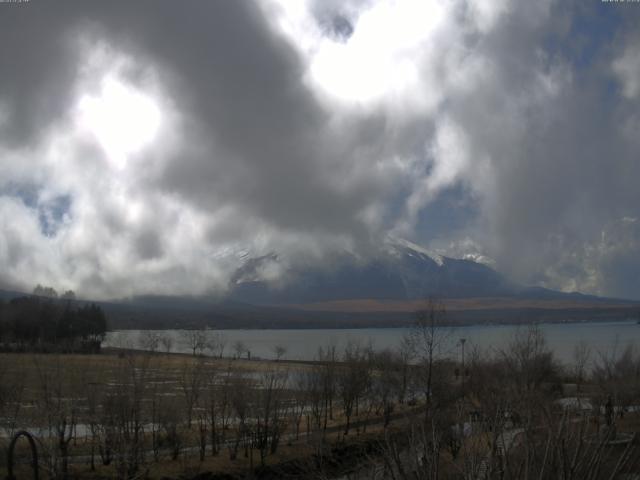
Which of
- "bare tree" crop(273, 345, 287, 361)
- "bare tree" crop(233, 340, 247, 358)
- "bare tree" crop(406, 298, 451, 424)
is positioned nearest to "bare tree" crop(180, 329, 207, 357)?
"bare tree" crop(233, 340, 247, 358)

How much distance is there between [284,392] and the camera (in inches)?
2109

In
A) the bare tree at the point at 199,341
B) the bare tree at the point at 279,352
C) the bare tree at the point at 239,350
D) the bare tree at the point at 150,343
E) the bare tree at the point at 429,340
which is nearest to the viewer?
the bare tree at the point at 429,340

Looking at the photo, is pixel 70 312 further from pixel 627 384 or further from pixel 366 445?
pixel 627 384

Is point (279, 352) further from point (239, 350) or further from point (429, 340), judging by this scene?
point (429, 340)

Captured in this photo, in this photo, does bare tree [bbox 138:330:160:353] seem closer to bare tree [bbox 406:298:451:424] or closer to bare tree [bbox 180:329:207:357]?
bare tree [bbox 180:329:207:357]

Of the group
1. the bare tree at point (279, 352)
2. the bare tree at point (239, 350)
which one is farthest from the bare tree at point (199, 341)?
the bare tree at point (279, 352)

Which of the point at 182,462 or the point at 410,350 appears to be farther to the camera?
the point at 410,350

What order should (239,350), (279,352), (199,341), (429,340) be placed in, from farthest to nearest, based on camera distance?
(199,341) → (239,350) → (279,352) → (429,340)

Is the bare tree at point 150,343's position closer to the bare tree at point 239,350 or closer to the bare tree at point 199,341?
the bare tree at point 199,341

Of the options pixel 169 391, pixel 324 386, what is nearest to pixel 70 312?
pixel 169 391

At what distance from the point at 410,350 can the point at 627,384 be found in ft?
84.2

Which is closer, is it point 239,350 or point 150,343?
point 150,343

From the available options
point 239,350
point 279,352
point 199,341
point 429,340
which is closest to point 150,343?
point 199,341

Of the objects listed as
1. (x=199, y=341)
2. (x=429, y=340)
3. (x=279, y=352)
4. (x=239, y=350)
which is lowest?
(x=279, y=352)
